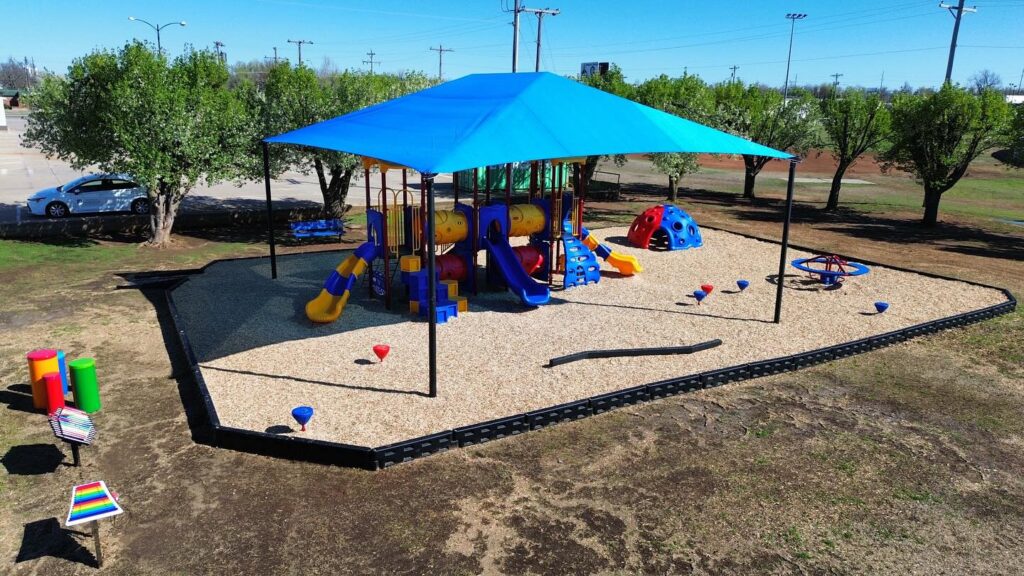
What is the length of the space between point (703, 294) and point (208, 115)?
14.1 m

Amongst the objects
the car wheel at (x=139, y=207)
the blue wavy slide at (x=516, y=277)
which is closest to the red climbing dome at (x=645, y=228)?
the blue wavy slide at (x=516, y=277)

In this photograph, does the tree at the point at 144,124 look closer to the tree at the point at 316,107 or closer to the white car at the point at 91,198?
the tree at the point at 316,107

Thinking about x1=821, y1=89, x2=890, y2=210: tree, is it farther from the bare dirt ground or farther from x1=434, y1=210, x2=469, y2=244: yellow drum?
x1=434, y1=210, x2=469, y2=244: yellow drum

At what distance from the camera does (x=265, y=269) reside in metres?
17.0

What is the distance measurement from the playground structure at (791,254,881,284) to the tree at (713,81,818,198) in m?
14.1

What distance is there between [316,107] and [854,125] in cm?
2232

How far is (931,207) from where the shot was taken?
25500mm

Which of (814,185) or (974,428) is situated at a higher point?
(814,185)

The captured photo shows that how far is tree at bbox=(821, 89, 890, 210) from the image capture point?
28.6 metres

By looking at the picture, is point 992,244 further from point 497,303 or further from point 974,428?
point 497,303

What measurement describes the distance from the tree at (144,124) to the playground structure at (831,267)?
51.6 ft

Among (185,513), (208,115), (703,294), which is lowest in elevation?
(185,513)

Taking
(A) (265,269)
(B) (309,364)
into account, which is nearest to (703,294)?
(B) (309,364)

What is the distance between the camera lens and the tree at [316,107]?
67.8ft
